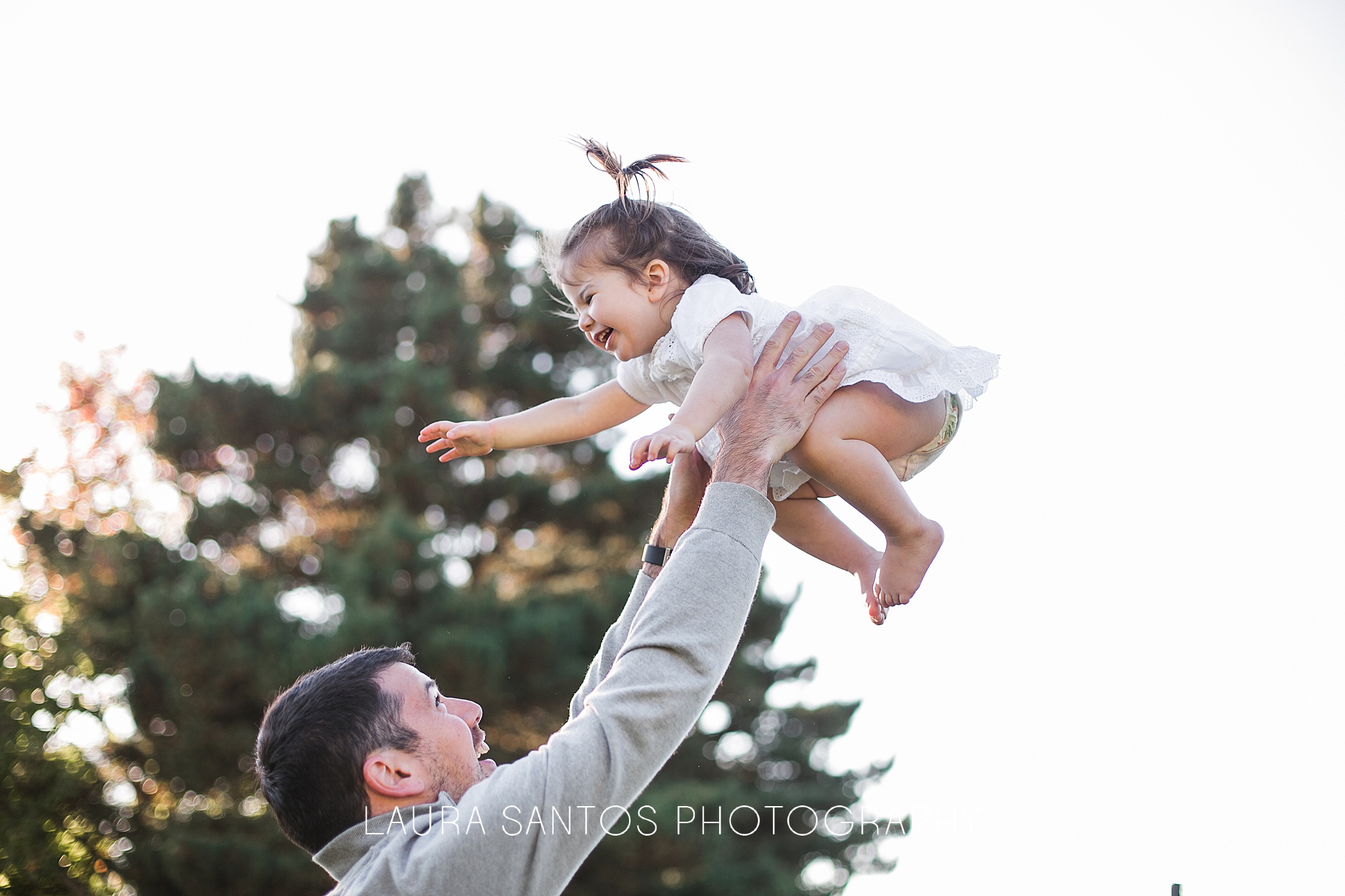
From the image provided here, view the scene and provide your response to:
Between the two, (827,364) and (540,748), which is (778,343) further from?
(540,748)

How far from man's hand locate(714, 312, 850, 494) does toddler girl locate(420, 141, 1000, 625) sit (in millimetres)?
50

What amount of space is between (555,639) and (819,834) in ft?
20.0

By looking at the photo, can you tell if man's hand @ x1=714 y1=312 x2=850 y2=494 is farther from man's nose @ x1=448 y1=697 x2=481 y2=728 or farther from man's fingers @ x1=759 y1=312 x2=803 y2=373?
man's nose @ x1=448 y1=697 x2=481 y2=728

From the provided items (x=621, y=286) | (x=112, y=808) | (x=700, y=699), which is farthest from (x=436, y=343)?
(x=700, y=699)

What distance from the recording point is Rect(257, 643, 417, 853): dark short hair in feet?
7.18

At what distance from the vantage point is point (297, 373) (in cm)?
1377

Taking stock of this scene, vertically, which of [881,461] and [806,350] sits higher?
[806,350]

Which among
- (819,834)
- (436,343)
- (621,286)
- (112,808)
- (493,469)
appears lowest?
(112,808)

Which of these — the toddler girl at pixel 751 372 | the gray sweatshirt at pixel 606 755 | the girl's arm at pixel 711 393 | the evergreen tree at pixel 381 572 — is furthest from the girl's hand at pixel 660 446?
the evergreen tree at pixel 381 572

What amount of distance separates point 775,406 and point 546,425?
0.73 metres

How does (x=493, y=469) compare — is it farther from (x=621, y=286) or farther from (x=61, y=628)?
(x=621, y=286)

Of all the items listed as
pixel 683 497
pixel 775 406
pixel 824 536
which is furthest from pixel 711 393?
pixel 824 536

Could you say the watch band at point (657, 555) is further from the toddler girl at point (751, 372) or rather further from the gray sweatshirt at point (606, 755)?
the gray sweatshirt at point (606, 755)

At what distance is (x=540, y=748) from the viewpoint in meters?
1.88
